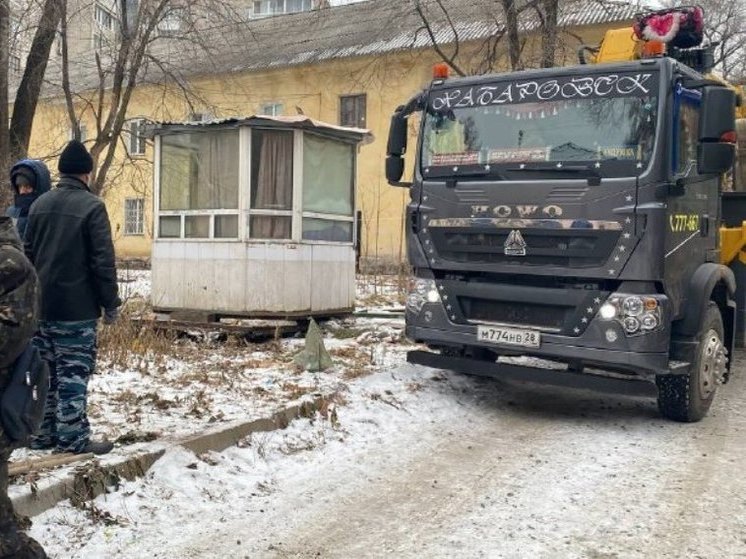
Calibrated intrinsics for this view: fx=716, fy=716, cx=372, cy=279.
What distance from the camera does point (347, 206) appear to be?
33.2ft

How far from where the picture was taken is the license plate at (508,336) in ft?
19.2

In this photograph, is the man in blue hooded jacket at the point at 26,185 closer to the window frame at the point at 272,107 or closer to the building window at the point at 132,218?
the window frame at the point at 272,107

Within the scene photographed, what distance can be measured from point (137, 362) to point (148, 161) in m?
9.68

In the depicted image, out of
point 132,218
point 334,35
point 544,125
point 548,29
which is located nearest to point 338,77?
point 334,35

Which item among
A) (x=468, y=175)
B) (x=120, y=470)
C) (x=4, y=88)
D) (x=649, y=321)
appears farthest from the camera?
(x=4, y=88)

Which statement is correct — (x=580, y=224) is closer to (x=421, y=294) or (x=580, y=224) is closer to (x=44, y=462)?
(x=421, y=294)

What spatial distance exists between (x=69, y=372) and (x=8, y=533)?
1.60 m

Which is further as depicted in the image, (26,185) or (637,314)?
(637,314)

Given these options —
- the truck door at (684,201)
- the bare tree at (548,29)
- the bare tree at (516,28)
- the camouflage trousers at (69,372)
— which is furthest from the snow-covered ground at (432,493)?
the bare tree at (516,28)

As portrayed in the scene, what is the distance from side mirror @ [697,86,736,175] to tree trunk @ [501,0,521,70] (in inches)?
340

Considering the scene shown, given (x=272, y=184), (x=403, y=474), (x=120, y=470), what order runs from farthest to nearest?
1. (x=272, y=184)
2. (x=403, y=474)
3. (x=120, y=470)

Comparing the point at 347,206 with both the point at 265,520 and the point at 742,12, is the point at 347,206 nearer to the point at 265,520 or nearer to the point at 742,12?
the point at 265,520

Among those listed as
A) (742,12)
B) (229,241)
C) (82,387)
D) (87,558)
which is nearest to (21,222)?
(82,387)

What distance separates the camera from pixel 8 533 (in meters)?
2.80
